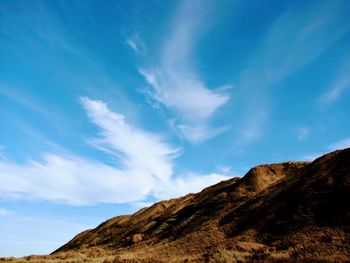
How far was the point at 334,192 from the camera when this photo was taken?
3841 cm

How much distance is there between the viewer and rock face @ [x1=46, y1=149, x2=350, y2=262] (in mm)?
30828

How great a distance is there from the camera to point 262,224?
3947 centimetres

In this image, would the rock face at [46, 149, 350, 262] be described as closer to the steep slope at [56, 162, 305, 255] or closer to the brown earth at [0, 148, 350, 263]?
the brown earth at [0, 148, 350, 263]

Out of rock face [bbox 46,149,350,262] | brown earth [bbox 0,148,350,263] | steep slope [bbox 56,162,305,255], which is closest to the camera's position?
brown earth [bbox 0,148,350,263]

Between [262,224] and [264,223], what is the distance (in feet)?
0.82

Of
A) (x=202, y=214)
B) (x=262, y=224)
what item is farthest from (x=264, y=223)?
(x=202, y=214)

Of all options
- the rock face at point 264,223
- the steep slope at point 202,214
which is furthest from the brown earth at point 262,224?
the steep slope at point 202,214

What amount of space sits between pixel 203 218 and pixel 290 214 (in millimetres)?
15195

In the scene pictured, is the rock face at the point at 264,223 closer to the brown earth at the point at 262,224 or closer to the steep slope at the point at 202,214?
the brown earth at the point at 262,224

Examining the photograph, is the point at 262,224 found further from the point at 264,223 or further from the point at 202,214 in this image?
the point at 202,214

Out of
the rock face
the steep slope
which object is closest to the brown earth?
the rock face

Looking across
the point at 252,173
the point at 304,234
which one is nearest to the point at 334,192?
the point at 304,234

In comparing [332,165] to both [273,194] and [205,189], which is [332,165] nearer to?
[273,194]

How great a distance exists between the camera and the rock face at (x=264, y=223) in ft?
101
